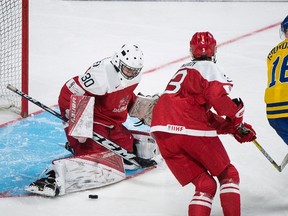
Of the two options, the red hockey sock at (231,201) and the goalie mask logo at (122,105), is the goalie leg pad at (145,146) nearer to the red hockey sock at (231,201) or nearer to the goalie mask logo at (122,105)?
the goalie mask logo at (122,105)

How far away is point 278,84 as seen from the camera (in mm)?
3195

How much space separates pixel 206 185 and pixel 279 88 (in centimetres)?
60

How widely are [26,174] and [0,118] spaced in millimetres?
896

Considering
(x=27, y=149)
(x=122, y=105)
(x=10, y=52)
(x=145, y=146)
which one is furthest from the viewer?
(x=10, y=52)

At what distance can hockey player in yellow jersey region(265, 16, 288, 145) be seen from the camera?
10.4ft

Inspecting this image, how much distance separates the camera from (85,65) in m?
5.59

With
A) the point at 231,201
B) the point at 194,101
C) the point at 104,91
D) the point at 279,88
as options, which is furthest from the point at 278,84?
the point at 104,91

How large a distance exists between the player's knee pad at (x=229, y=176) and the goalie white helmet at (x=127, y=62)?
0.80 meters

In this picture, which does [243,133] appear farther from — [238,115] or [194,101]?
[194,101]

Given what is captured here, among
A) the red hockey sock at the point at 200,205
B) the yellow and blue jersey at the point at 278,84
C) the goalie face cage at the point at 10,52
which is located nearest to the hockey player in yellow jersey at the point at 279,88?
the yellow and blue jersey at the point at 278,84

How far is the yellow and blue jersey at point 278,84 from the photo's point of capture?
3.17 m

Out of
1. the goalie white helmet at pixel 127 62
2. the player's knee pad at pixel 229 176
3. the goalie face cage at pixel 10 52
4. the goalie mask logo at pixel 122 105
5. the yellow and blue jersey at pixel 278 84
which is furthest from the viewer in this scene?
the goalie face cage at pixel 10 52

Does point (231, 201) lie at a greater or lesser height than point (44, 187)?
greater

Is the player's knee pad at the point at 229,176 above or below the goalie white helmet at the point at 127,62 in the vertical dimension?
below
